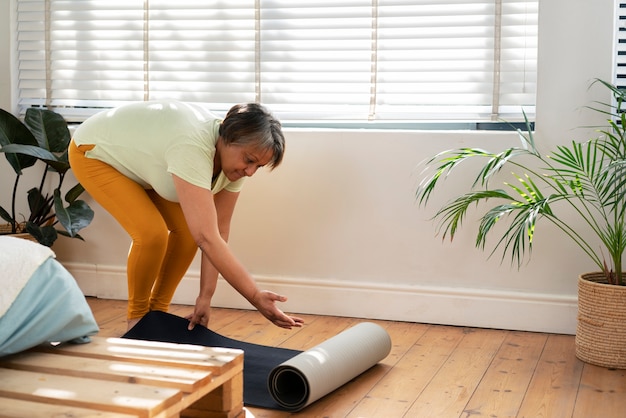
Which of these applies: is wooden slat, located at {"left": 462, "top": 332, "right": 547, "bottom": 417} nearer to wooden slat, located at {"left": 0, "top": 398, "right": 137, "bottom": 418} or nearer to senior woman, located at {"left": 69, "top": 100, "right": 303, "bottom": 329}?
senior woman, located at {"left": 69, "top": 100, "right": 303, "bottom": 329}

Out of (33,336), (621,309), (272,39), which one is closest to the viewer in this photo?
(33,336)

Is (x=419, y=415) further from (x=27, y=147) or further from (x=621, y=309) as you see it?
(x=27, y=147)

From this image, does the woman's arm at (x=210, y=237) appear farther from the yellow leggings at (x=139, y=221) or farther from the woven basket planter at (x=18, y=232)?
the woven basket planter at (x=18, y=232)

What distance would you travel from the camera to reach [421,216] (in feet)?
11.3

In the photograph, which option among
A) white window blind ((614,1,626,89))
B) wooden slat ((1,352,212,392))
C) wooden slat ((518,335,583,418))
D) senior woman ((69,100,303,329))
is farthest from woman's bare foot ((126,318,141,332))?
white window blind ((614,1,626,89))

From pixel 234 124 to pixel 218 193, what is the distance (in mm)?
464

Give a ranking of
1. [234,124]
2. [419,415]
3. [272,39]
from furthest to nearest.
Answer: [272,39] → [234,124] → [419,415]

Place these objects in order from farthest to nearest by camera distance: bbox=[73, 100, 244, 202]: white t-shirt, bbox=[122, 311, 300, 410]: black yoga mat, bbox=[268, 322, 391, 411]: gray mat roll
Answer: bbox=[122, 311, 300, 410]: black yoga mat < bbox=[73, 100, 244, 202]: white t-shirt < bbox=[268, 322, 391, 411]: gray mat roll

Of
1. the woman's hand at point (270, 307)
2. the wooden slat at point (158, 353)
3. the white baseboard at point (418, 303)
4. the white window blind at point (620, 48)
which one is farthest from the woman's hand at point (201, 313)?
the white window blind at point (620, 48)

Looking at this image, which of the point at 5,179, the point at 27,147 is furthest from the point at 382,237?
the point at 5,179

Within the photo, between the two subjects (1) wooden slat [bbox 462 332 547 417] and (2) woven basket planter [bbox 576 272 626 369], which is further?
(2) woven basket planter [bbox 576 272 626 369]

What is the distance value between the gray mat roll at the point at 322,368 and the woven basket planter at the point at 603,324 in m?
0.77

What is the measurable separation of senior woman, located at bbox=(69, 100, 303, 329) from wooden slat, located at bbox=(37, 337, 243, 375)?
1.08 feet

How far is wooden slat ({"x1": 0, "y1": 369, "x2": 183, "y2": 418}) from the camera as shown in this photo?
175 cm
